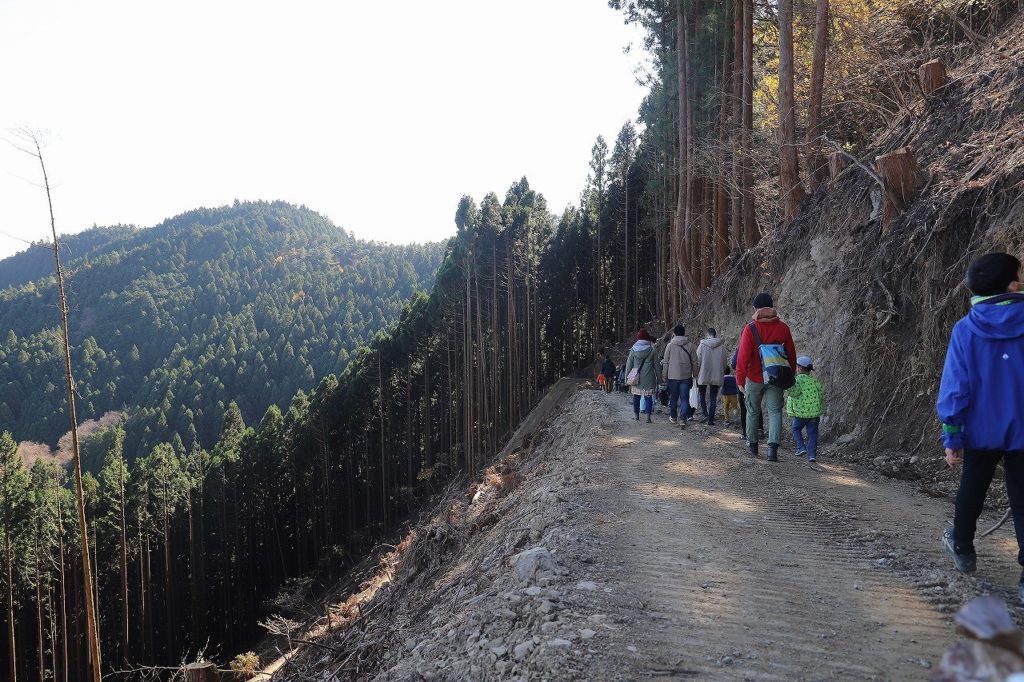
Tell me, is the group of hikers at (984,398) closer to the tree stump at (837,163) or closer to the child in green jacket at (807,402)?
the child in green jacket at (807,402)

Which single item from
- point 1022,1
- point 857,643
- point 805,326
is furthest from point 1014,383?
point 1022,1

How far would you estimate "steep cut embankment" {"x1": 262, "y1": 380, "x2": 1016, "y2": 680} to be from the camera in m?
2.96

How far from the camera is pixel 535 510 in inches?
246

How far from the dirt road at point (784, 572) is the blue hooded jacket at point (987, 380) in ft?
2.84

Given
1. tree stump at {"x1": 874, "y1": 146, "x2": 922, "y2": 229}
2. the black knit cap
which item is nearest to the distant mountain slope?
tree stump at {"x1": 874, "y1": 146, "x2": 922, "y2": 229}

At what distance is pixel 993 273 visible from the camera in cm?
350

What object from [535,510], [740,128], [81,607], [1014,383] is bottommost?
[81,607]

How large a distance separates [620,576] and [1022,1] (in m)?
12.1

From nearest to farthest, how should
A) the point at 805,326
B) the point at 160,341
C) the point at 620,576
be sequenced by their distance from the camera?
1. the point at 620,576
2. the point at 805,326
3. the point at 160,341

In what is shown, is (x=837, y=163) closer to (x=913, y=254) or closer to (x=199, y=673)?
(x=913, y=254)

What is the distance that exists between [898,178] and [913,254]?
1.47 meters

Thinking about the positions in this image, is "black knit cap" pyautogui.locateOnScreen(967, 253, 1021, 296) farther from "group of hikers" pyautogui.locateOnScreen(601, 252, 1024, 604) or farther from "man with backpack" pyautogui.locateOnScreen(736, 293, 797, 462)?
"man with backpack" pyautogui.locateOnScreen(736, 293, 797, 462)

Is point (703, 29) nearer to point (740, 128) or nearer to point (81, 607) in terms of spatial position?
point (740, 128)

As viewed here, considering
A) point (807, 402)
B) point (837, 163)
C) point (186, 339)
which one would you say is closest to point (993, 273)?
point (807, 402)
